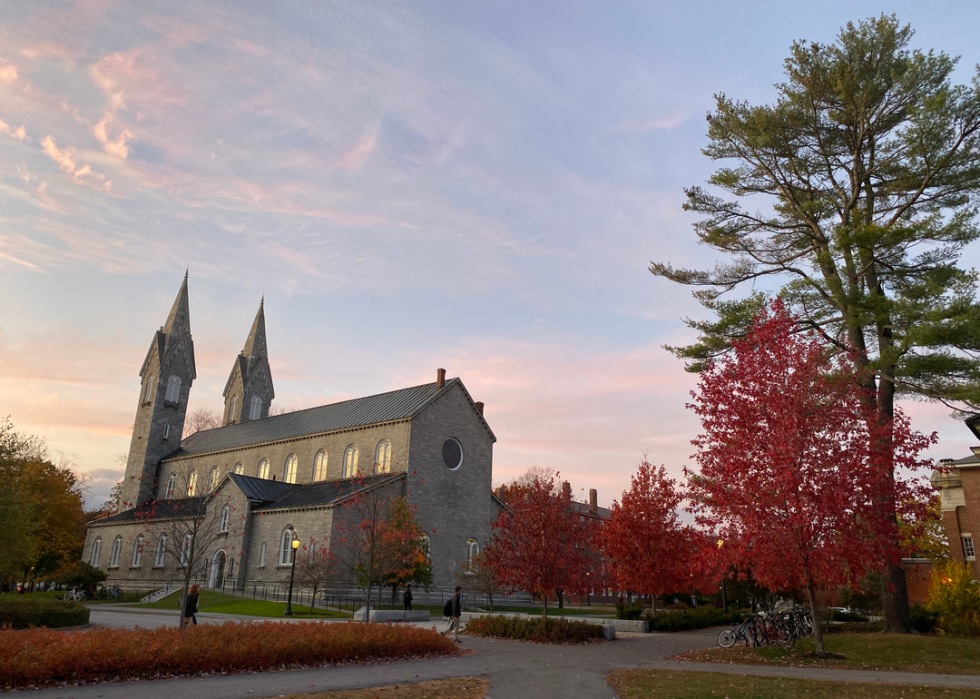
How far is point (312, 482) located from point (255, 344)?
27005 millimetres

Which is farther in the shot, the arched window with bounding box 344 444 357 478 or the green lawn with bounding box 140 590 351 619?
the arched window with bounding box 344 444 357 478

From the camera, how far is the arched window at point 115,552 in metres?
52.7

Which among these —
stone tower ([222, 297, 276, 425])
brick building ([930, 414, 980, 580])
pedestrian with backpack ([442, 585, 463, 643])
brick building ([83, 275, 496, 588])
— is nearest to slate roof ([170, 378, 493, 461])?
brick building ([83, 275, 496, 588])

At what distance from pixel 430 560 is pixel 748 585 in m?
18.9

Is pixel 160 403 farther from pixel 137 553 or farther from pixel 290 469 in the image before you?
Result: pixel 290 469

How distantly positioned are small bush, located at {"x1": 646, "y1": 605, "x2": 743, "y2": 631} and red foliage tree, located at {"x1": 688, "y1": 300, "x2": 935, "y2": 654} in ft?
37.3

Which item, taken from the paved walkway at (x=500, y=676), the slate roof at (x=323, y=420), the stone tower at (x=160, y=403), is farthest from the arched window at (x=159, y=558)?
the paved walkway at (x=500, y=676)

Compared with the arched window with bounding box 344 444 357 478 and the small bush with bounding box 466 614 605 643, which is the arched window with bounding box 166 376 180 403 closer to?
the arched window with bounding box 344 444 357 478

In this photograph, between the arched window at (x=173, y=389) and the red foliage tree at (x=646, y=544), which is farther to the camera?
the arched window at (x=173, y=389)

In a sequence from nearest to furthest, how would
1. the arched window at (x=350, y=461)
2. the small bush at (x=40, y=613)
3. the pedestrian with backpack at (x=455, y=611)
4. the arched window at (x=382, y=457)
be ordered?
the small bush at (x=40, y=613) → the pedestrian with backpack at (x=455, y=611) → the arched window at (x=382, y=457) → the arched window at (x=350, y=461)

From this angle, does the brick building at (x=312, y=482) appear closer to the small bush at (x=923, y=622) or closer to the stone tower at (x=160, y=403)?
the stone tower at (x=160, y=403)

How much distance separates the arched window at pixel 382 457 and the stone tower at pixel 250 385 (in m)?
27.1

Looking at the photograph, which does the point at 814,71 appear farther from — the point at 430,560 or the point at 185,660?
the point at 430,560

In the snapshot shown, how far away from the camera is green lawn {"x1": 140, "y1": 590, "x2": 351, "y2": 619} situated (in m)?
29.1
